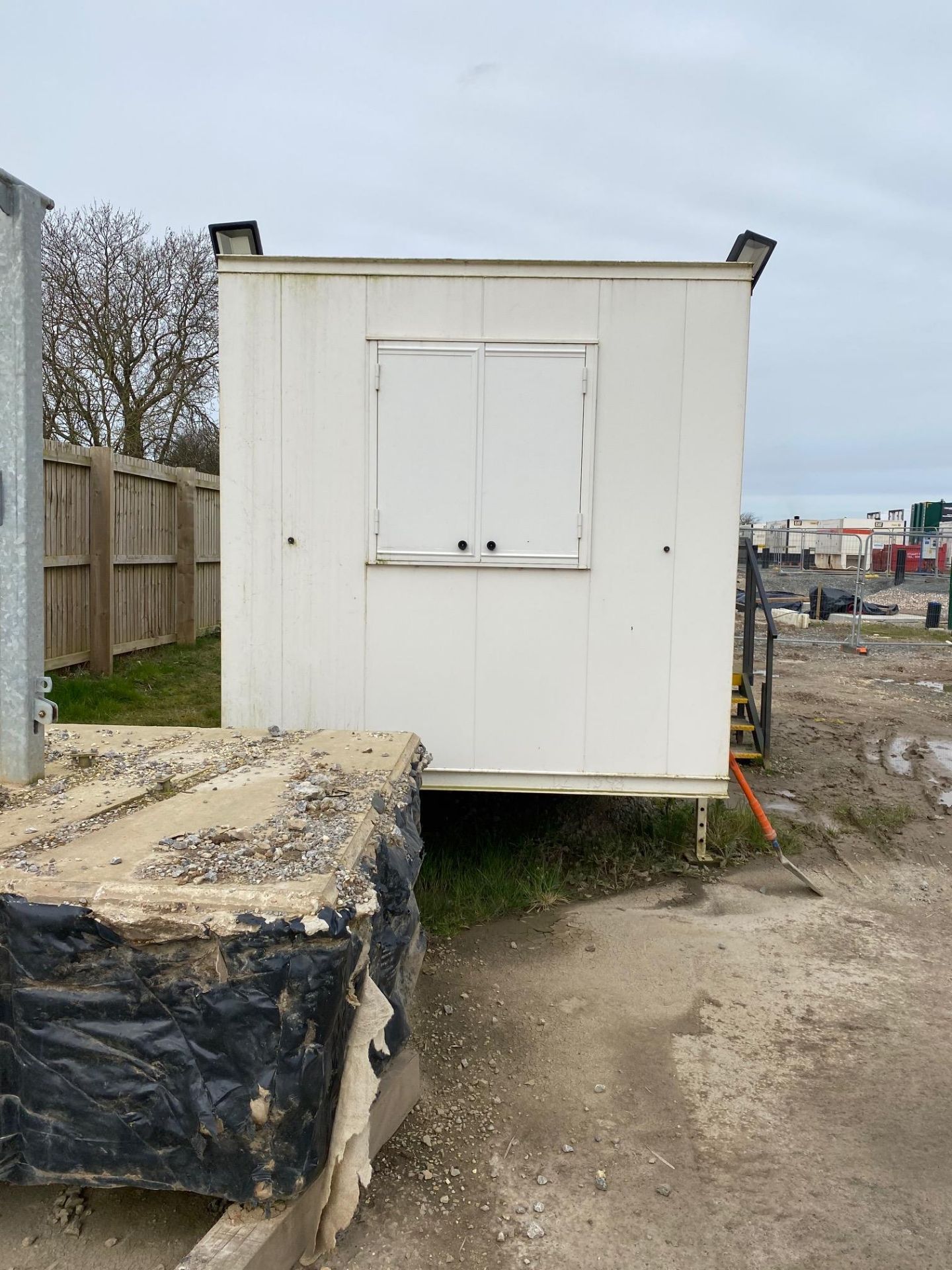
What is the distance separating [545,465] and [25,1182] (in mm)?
3342


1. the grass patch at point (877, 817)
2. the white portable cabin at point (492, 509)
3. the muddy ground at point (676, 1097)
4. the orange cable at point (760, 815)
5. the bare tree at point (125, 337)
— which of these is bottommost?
the muddy ground at point (676, 1097)

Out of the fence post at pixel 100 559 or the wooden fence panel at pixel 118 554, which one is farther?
the fence post at pixel 100 559

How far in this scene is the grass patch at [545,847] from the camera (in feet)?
14.5

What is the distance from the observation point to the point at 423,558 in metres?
4.47

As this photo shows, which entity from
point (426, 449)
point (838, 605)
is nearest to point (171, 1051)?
point (426, 449)

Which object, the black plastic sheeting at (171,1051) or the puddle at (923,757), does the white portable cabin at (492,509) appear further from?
the puddle at (923,757)

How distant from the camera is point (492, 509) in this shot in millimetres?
4441

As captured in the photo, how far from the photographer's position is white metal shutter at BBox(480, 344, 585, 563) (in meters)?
4.38

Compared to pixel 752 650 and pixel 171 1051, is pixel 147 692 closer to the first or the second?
pixel 752 650

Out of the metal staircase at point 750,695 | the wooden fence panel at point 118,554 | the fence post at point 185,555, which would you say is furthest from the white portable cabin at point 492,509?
the fence post at point 185,555

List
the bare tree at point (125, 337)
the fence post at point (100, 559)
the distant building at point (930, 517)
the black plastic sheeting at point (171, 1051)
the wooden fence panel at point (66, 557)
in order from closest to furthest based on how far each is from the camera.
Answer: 1. the black plastic sheeting at point (171, 1051)
2. the wooden fence panel at point (66, 557)
3. the fence post at point (100, 559)
4. the bare tree at point (125, 337)
5. the distant building at point (930, 517)

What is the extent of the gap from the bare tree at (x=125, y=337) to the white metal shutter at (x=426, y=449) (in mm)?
11264

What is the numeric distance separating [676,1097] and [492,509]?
8.44ft

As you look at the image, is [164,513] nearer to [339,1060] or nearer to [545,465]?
[545,465]
